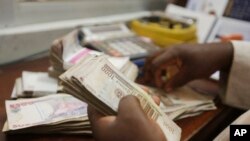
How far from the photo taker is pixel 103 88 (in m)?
0.49

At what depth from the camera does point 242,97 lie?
80 centimetres

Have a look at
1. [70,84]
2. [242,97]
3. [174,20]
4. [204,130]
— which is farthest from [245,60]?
[70,84]

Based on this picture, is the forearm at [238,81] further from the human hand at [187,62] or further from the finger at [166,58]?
the finger at [166,58]

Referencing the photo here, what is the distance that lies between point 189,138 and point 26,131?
0.30 metres

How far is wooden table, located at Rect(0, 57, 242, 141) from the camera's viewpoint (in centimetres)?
56

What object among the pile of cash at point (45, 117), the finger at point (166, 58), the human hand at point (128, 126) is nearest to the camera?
the human hand at point (128, 126)

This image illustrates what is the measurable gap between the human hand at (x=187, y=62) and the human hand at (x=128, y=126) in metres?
0.34

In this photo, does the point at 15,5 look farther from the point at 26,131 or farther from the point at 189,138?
the point at 189,138

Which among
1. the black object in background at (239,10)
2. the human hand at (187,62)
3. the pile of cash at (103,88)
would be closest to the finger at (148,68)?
the human hand at (187,62)

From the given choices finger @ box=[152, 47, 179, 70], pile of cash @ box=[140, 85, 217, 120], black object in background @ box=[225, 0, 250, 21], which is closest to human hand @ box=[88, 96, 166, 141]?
pile of cash @ box=[140, 85, 217, 120]

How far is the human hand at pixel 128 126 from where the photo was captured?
17.1 inches

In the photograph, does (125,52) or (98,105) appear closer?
(98,105)

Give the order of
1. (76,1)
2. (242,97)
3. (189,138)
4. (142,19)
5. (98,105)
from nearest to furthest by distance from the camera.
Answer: (98,105), (189,138), (242,97), (76,1), (142,19)

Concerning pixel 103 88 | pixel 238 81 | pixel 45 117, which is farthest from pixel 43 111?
pixel 238 81
